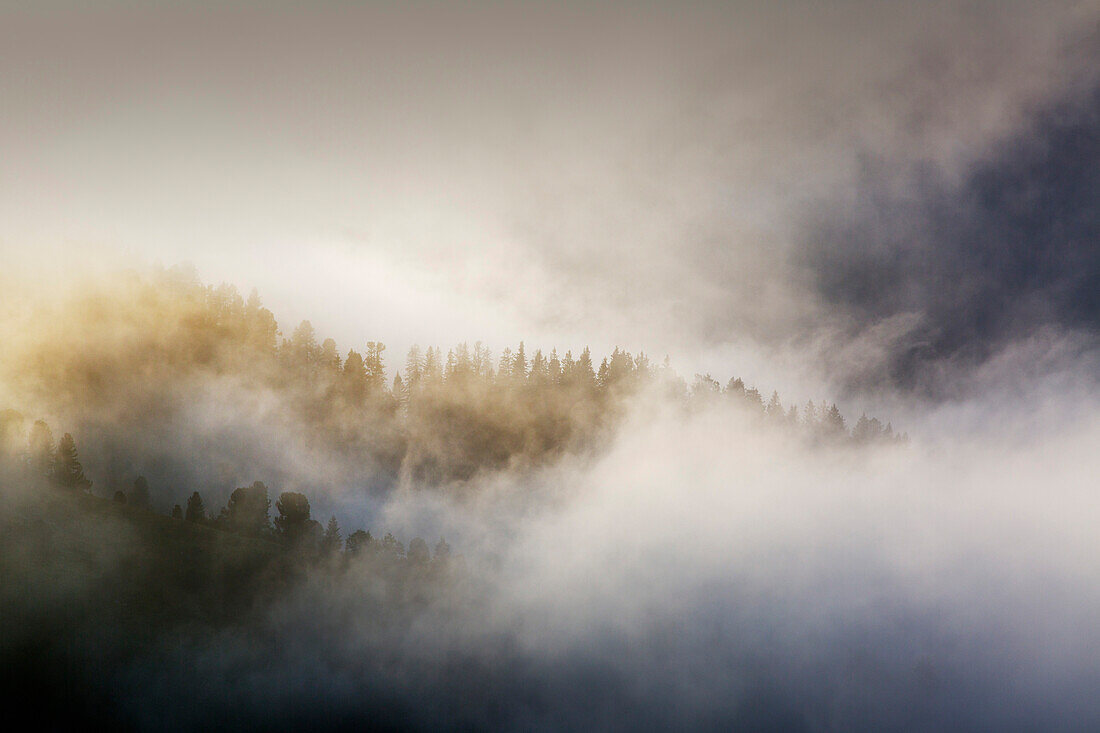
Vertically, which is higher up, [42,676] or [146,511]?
[146,511]

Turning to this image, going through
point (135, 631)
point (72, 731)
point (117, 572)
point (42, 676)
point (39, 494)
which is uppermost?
point (39, 494)

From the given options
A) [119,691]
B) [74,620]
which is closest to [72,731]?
[119,691]

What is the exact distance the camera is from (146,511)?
19925cm

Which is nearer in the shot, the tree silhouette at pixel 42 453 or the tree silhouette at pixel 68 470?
the tree silhouette at pixel 42 453

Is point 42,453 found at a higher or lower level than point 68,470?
higher

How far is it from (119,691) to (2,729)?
109 ft

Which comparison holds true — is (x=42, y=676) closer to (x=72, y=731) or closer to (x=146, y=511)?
(x=72, y=731)

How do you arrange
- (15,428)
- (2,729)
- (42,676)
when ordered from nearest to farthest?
(2,729) → (42,676) → (15,428)

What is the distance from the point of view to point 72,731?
595 ft

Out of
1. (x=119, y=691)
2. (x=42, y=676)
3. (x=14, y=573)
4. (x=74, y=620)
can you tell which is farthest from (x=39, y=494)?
(x=119, y=691)

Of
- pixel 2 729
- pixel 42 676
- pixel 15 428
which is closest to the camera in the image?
pixel 2 729

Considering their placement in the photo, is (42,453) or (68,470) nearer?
(42,453)

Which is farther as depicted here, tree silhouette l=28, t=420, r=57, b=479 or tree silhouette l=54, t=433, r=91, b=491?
tree silhouette l=54, t=433, r=91, b=491

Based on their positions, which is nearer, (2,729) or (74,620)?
(2,729)
